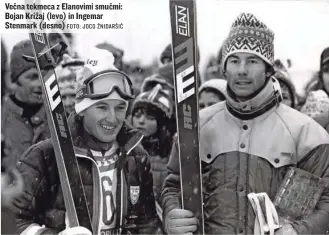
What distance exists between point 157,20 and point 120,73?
385 millimetres

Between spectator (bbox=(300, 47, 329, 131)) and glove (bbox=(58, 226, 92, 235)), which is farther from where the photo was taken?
spectator (bbox=(300, 47, 329, 131))

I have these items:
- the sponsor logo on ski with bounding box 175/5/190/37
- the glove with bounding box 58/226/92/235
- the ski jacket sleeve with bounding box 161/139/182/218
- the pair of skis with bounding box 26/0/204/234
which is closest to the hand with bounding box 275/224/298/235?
the pair of skis with bounding box 26/0/204/234

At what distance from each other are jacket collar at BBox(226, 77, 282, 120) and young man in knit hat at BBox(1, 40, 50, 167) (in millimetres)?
1129

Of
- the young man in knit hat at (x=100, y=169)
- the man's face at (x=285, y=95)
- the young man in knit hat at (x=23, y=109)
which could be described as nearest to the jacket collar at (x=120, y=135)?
the young man in knit hat at (x=100, y=169)

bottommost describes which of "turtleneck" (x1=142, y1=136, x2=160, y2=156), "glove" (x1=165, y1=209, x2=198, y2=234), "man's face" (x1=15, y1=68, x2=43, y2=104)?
"glove" (x1=165, y1=209, x2=198, y2=234)

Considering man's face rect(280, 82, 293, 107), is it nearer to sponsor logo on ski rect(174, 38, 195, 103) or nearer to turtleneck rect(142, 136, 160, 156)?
sponsor logo on ski rect(174, 38, 195, 103)

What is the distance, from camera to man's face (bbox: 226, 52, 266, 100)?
4434 mm

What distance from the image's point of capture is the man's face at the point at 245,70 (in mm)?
4434

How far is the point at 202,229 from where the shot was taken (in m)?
4.48

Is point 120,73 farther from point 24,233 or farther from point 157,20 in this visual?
point 24,233

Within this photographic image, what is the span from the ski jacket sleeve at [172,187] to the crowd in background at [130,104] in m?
0.04

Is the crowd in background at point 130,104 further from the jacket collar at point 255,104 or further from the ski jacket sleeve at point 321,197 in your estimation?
the ski jacket sleeve at point 321,197

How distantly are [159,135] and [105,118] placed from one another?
340 millimetres

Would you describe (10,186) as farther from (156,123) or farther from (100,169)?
(156,123)
